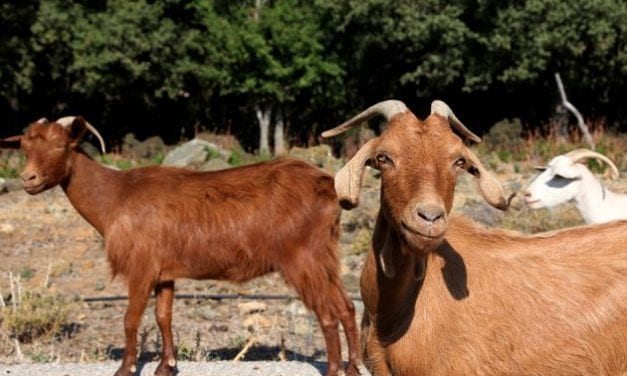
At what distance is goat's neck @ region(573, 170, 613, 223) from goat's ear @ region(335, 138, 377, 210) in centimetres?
633

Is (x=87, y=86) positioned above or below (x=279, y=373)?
above

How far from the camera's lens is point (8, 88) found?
110 ft

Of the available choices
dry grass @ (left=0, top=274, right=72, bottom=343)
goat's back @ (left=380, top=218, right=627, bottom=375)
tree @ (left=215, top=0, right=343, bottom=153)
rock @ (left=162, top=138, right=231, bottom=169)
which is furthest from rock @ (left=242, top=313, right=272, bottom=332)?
tree @ (left=215, top=0, right=343, bottom=153)

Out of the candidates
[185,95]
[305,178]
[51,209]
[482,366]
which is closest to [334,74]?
[185,95]

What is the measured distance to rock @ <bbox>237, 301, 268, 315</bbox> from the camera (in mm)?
12227

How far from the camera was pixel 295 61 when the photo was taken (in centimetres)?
3269

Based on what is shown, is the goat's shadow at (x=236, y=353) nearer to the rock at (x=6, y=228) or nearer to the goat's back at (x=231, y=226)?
the goat's back at (x=231, y=226)

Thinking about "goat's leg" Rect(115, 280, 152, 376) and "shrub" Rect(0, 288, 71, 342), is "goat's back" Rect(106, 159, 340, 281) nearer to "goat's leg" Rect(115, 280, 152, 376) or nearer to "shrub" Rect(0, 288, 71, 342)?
"goat's leg" Rect(115, 280, 152, 376)

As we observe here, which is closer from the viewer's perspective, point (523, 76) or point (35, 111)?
point (523, 76)

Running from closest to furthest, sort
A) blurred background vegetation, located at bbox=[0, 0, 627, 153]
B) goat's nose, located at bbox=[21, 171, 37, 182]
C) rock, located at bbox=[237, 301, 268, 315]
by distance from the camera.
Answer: goat's nose, located at bbox=[21, 171, 37, 182] < rock, located at bbox=[237, 301, 268, 315] < blurred background vegetation, located at bbox=[0, 0, 627, 153]

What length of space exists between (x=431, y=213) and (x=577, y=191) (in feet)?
22.8

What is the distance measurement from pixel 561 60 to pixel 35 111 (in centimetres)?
1822

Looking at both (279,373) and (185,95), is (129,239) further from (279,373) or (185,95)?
(185,95)

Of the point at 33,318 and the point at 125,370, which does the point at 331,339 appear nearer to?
the point at 125,370
